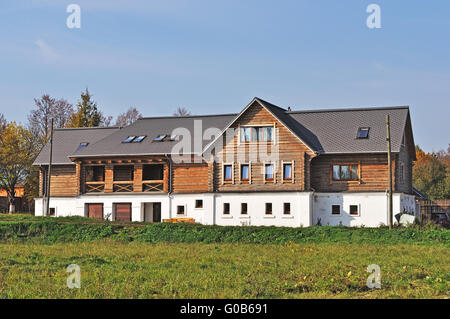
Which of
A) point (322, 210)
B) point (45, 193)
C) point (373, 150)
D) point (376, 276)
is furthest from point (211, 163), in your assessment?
point (376, 276)

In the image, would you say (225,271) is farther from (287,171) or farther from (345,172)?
(345,172)

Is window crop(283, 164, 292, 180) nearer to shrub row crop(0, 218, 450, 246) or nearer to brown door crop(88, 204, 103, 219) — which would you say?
shrub row crop(0, 218, 450, 246)

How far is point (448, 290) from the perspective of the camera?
616 inches

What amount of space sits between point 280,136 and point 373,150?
242 inches

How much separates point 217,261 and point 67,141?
110ft

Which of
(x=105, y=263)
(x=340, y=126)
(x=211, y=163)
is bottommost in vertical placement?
(x=105, y=263)

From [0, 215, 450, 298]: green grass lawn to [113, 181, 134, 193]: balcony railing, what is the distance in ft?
20.5

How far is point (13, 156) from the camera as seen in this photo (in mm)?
63469

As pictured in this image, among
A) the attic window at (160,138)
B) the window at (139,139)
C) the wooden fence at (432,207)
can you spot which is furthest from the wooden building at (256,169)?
the wooden fence at (432,207)

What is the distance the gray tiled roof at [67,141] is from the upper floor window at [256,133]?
14240 millimetres

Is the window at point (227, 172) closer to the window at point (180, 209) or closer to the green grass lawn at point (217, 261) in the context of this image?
the window at point (180, 209)

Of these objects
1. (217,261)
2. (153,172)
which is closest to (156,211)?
(153,172)

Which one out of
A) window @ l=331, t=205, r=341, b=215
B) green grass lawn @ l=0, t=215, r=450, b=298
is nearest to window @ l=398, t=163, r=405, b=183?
window @ l=331, t=205, r=341, b=215
